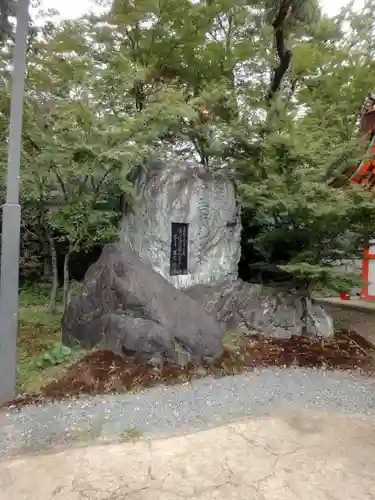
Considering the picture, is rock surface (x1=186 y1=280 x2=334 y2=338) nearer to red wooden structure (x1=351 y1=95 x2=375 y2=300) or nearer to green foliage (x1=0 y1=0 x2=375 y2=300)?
green foliage (x1=0 y1=0 x2=375 y2=300)

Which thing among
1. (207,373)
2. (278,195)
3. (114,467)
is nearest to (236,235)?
(278,195)

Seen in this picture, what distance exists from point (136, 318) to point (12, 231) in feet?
6.15

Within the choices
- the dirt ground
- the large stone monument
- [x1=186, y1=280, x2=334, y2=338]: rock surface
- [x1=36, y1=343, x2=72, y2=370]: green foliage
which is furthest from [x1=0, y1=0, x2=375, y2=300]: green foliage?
[x1=36, y1=343, x2=72, y2=370]: green foliage

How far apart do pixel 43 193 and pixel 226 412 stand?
4518 mm

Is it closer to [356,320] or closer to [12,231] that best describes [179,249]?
[12,231]

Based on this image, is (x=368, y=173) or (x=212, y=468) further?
(x=368, y=173)

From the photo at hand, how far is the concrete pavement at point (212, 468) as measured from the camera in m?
2.36

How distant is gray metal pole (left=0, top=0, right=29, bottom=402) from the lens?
11.6 feet

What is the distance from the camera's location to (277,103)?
6.46m

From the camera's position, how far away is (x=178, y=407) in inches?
143

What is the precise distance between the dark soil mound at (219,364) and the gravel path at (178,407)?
15cm

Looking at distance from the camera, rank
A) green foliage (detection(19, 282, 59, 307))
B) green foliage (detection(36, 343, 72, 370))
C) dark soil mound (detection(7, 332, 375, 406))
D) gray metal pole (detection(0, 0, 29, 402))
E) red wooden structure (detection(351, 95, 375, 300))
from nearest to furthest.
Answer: gray metal pole (detection(0, 0, 29, 402)) → dark soil mound (detection(7, 332, 375, 406)) → green foliage (detection(36, 343, 72, 370)) → red wooden structure (detection(351, 95, 375, 300)) → green foliage (detection(19, 282, 59, 307))

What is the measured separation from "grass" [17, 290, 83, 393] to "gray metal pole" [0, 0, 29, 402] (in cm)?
38

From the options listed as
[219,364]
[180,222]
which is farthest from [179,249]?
[219,364]
